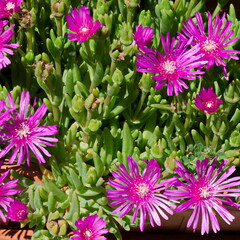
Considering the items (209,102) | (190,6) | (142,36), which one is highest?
(190,6)

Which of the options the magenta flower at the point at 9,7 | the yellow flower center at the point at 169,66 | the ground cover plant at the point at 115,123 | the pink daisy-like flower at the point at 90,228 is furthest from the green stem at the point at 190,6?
the pink daisy-like flower at the point at 90,228

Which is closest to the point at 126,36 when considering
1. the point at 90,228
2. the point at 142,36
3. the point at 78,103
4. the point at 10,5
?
the point at 142,36

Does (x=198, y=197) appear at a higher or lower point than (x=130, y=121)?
lower

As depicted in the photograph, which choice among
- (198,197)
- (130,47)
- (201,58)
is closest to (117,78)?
(130,47)

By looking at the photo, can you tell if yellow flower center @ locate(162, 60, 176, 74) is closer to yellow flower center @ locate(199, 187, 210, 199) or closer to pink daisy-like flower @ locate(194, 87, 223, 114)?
pink daisy-like flower @ locate(194, 87, 223, 114)

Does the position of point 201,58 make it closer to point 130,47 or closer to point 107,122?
point 130,47

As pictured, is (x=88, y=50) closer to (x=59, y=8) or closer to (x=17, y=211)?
(x=59, y=8)

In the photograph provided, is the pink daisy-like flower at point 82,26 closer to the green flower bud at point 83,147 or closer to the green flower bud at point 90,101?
the green flower bud at point 90,101
